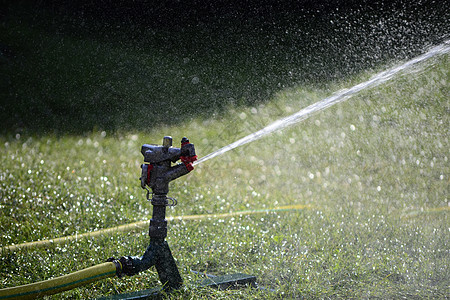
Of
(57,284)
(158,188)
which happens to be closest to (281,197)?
(158,188)

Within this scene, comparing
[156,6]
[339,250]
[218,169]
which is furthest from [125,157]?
[156,6]

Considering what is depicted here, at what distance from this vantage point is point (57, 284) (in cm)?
110

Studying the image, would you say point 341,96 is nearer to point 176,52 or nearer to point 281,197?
point 281,197

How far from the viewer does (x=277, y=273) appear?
5.22ft

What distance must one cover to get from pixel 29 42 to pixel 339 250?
5.13m

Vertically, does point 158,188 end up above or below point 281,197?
above

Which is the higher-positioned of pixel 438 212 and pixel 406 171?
pixel 406 171

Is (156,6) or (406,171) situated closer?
(406,171)

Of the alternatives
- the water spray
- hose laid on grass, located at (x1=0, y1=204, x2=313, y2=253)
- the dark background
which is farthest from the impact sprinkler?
the dark background

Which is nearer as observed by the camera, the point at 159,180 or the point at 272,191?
the point at 159,180

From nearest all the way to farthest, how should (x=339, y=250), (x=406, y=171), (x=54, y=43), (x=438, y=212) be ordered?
(x=339, y=250) → (x=438, y=212) → (x=406, y=171) → (x=54, y=43)

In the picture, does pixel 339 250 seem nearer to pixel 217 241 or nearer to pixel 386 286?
pixel 386 286

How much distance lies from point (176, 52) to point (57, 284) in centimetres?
471

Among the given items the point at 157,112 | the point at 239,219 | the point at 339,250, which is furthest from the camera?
the point at 157,112
